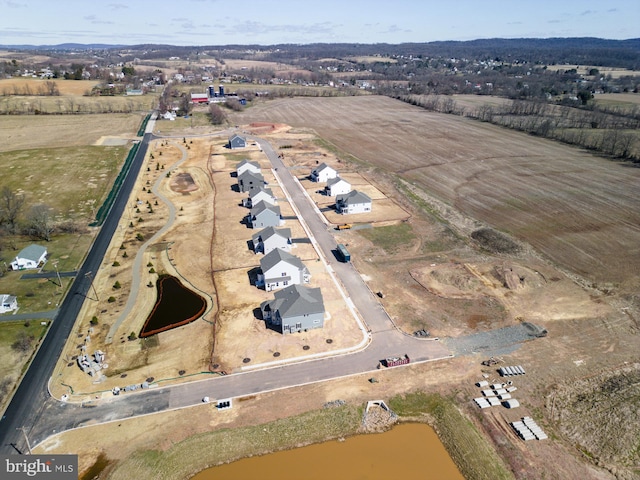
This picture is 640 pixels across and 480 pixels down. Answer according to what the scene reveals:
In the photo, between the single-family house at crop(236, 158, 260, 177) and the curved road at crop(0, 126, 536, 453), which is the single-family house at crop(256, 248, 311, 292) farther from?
the single-family house at crop(236, 158, 260, 177)

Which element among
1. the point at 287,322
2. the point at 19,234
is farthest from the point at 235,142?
the point at 287,322

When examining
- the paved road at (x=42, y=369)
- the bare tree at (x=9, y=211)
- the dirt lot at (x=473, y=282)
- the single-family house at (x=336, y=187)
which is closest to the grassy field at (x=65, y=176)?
the bare tree at (x=9, y=211)

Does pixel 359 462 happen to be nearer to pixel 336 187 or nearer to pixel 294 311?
pixel 294 311

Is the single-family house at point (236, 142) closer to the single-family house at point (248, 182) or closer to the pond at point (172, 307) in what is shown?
the single-family house at point (248, 182)

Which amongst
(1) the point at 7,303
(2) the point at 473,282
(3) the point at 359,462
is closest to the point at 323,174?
(2) the point at 473,282

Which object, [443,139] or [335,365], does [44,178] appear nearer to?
[335,365]

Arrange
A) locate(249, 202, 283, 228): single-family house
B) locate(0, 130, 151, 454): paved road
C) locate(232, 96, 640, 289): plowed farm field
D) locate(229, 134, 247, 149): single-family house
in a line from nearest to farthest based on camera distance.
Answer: locate(0, 130, 151, 454): paved road
locate(232, 96, 640, 289): plowed farm field
locate(249, 202, 283, 228): single-family house
locate(229, 134, 247, 149): single-family house

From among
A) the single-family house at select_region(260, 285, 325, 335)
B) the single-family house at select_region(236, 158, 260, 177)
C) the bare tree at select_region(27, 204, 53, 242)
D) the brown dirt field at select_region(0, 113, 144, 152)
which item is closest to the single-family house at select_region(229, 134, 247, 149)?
the single-family house at select_region(236, 158, 260, 177)
